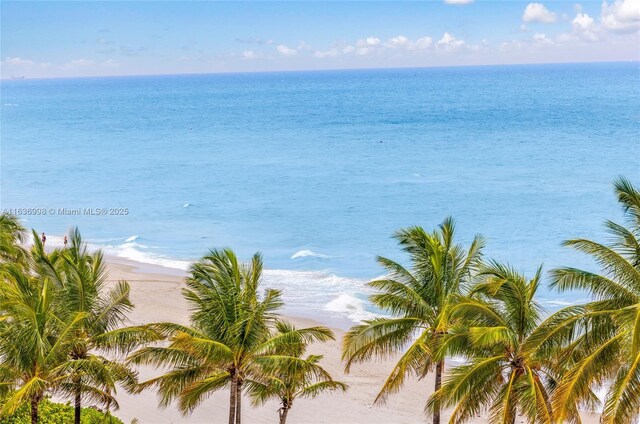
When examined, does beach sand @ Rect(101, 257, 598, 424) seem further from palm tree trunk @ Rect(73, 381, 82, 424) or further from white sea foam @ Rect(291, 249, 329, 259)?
white sea foam @ Rect(291, 249, 329, 259)

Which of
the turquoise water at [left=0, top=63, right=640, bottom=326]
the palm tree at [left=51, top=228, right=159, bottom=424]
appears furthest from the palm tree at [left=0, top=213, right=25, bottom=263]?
the turquoise water at [left=0, top=63, right=640, bottom=326]

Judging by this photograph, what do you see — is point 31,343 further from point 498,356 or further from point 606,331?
point 606,331

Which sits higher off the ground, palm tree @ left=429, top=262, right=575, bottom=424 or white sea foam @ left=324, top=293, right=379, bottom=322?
palm tree @ left=429, top=262, right=575, bottom=424

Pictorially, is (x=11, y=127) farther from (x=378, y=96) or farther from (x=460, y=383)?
(x=460, y=383)

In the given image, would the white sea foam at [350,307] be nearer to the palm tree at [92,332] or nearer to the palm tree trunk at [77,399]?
the palm tree at [92,332]

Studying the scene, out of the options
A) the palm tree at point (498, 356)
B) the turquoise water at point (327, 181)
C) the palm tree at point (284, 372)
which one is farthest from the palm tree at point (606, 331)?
the turquoise water at point (327, 181)

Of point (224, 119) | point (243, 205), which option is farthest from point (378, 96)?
point (243, 205)
